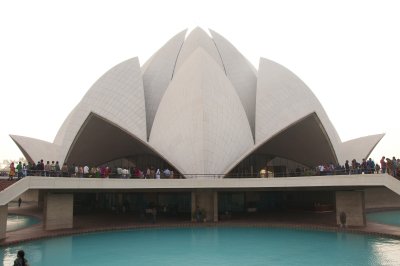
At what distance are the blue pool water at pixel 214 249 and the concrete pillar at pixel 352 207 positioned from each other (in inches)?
75.7

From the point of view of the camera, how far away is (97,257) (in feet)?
36.9

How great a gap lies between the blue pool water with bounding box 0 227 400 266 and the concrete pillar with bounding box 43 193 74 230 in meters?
1.81

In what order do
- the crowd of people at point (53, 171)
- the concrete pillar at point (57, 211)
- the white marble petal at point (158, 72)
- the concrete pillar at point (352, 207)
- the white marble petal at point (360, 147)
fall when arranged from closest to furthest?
1. the crowd of people at point (53, 171)
2. the concrete pillar at point (57, 211)
3. the concrete pillar at point (352, 207)
4. the white marble petal at point (158, 72)
5. the white marble petal at point (360, 147)

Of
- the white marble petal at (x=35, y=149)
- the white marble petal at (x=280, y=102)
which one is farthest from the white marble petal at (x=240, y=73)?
the white marble petal at (x=35, y=149)

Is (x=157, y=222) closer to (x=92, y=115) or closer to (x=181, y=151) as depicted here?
(x=181, y=151)

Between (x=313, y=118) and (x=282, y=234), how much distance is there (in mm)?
9133

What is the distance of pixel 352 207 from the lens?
16.6m

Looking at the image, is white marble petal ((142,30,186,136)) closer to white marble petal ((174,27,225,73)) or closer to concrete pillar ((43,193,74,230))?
white marble petal ((174,27,225,73))

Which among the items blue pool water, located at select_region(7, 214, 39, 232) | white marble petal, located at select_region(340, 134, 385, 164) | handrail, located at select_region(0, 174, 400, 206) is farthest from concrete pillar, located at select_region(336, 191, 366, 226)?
blue pool water, located at select_region(7, 214, 39, 232)

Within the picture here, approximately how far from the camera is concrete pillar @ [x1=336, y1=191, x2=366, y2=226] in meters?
16.5

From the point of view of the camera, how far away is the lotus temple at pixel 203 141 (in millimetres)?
18250

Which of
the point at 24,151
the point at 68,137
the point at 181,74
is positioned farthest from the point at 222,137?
the point at 24,151

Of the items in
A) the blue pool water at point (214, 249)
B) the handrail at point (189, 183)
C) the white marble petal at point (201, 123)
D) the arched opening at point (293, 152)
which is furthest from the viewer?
the arched opening at point (293, 152)

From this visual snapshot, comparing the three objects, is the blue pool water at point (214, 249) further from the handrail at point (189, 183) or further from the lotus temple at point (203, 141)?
the lotus temple at point (203, 141)
